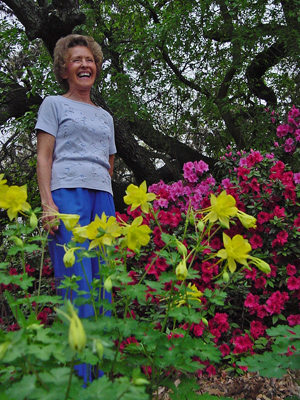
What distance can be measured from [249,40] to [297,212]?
2.31 m

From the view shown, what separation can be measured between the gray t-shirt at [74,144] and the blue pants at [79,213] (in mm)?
38

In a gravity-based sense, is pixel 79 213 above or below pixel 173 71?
below

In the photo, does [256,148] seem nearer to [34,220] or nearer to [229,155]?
[229,155]

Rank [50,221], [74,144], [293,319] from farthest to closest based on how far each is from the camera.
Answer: [293,319] < [74,144] < [50,221]

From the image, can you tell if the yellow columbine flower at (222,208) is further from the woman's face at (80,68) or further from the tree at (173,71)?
the tree at (173,71)

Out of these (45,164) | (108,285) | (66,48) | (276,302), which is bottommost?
(276,302)

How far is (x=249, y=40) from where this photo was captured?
4.51 m

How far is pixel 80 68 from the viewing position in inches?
89.0

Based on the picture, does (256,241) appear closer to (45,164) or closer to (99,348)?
(45,164)

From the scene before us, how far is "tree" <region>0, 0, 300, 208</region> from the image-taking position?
456 cm

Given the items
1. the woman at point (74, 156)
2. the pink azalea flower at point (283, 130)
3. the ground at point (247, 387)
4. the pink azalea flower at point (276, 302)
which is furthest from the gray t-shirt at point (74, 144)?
the pink azalea flower at point (283, 130)

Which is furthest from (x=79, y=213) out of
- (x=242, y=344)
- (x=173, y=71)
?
(x=173, y=71)

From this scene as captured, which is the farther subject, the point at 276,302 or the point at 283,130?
the point at 283,130

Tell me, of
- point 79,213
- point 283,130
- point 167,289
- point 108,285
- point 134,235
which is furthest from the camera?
point 283,130
